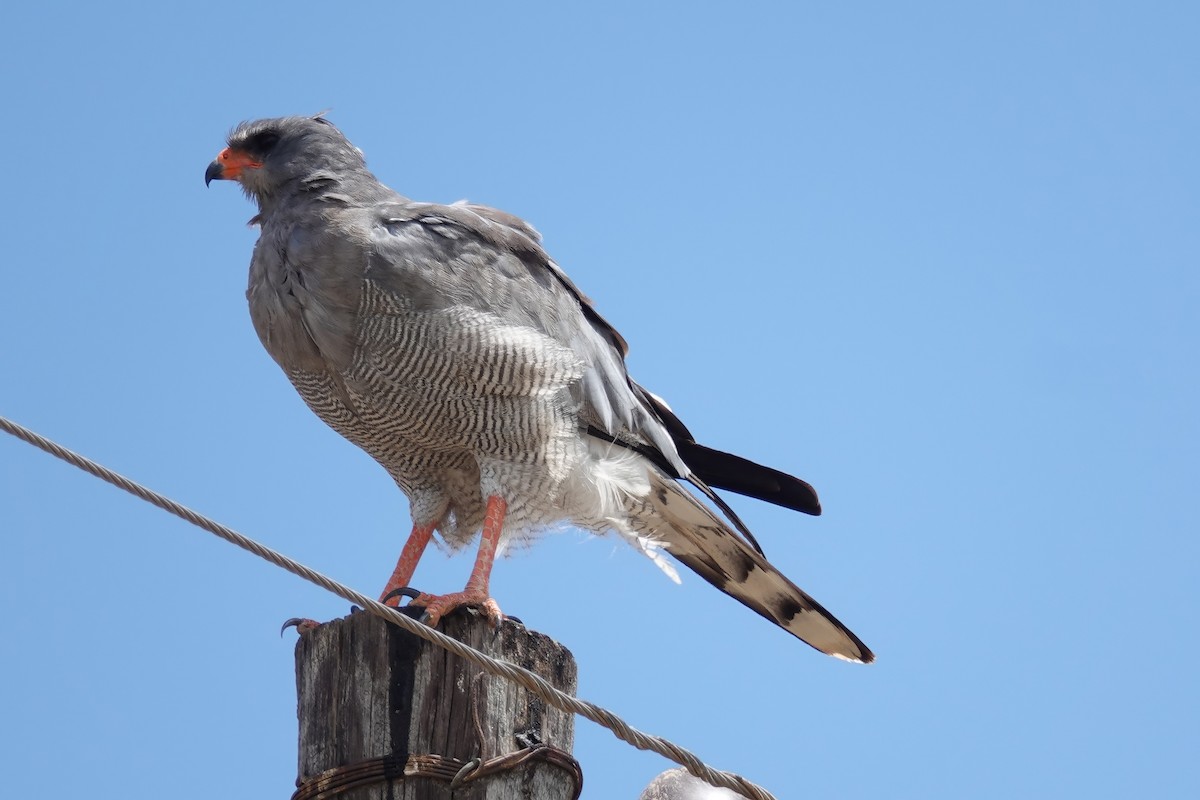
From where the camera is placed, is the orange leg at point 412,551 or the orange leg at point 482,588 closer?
the orange leg at point 482,588

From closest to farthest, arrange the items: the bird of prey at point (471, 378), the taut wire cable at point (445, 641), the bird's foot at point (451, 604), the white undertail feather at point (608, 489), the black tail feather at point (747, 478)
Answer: the taut wire cable at point (445, 641), the bird's foot at point (451, 604), the bird of prey at point (471, 378), the white undertail feather at point (608, 489), the black tail feather at point (747, 478)

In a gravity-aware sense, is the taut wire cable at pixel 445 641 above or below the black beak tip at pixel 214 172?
below

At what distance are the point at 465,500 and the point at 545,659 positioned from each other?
217cm

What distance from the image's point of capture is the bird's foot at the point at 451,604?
4155 millimetres

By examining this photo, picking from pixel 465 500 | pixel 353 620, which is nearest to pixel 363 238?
pixel 465 500

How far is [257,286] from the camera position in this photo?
564 cm

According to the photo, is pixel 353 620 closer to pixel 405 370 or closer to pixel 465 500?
pixel 405 370

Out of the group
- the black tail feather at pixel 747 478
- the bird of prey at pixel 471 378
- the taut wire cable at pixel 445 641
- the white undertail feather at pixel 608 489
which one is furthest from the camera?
the black tail feather at pixel 747 478

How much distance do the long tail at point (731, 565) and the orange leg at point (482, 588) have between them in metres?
0.88

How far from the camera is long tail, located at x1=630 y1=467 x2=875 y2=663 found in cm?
602

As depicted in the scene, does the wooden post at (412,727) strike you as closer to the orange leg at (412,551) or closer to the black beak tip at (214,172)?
the orange leg at (412,551)

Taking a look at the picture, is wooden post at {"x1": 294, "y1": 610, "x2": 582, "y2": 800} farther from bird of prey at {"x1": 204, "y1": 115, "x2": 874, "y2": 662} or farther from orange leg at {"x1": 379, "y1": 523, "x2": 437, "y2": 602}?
orange leg at {"x1": 379, "y1": 523, "x2": 437, "y2": 602}

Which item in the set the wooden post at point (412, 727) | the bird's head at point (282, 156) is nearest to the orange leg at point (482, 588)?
the wooden post at point (412, 727)

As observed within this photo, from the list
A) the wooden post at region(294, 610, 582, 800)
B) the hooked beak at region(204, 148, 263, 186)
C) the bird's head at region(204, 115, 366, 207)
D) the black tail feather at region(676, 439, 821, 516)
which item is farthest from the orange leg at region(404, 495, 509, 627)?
the hooked beak at region(204, 148, 263, 186)
